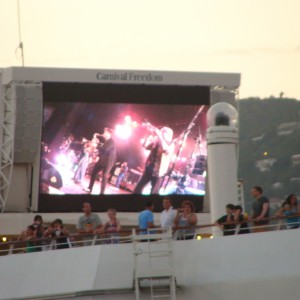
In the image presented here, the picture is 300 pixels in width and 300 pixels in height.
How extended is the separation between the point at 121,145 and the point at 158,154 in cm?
108

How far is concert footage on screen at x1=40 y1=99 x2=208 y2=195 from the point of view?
4069cm

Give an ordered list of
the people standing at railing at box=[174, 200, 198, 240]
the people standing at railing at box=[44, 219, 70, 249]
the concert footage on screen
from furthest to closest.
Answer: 1. the concert footage on screen
2. the people standing at railing at box=[44, 219, 70, 249]
3. the people standing at railing at box=[174, 200, 198, 240]

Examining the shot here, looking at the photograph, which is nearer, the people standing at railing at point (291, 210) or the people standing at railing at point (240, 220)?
the people standing at railing at point (291, 210)

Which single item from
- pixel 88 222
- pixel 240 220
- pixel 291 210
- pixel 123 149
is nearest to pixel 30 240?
pixel 88 222

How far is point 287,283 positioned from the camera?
2422cm

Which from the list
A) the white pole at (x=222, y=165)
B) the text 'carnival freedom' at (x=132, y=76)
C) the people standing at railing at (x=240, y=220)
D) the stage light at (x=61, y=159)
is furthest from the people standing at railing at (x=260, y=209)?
the stage light at (x=61, y=159)

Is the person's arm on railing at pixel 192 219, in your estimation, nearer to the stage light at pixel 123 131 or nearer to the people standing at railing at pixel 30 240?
the people standing at railing at pixel 30 240

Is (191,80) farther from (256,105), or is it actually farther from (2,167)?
(256,105)

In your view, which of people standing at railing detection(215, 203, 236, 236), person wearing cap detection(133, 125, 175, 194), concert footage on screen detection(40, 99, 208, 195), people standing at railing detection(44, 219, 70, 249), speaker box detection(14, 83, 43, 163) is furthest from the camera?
person wearing cap detection(133, 125, 175, 194)

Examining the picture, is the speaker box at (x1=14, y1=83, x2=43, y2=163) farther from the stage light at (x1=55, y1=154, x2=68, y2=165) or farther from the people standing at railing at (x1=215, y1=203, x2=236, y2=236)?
the people standing at railing at (x1=215, y1=203, x2=236, y2=236)

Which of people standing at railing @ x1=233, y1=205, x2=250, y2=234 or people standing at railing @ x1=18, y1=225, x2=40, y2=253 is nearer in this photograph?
people standing at railing @ x1=233, y1=205, x2=250, y2=234

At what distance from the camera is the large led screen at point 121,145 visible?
40.6 m

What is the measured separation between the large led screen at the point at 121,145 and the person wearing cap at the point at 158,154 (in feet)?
0.09

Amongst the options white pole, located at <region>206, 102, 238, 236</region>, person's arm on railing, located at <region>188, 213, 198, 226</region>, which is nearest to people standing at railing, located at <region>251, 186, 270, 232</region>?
person's arm on railing, located at <region>188, 213, 198, 226</region>
